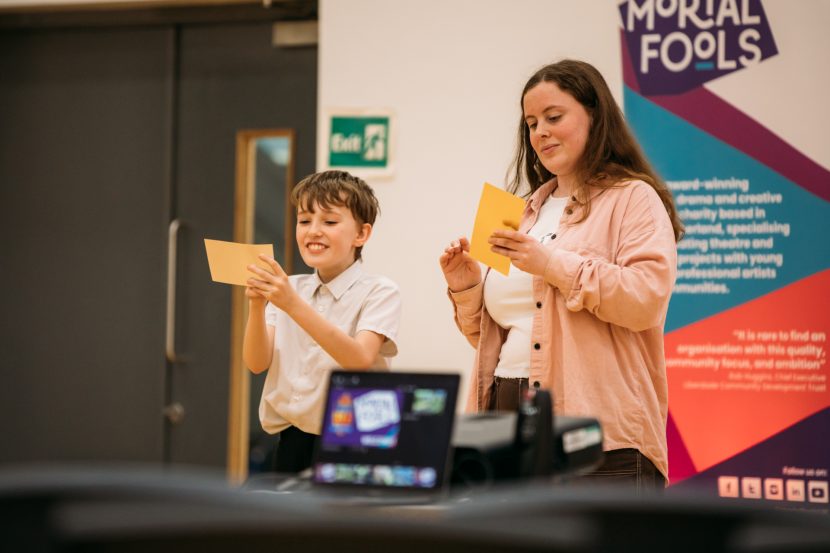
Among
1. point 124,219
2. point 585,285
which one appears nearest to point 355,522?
point 585,285

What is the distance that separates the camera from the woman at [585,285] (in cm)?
172

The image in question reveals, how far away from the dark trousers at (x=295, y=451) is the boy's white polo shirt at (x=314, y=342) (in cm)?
2

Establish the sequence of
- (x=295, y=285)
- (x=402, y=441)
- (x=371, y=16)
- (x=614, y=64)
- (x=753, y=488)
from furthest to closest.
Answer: (x=371, y=16) → (x=614, y=64) → (x=753, y=488) → (x=295, y=285) → (x=402, y=441)

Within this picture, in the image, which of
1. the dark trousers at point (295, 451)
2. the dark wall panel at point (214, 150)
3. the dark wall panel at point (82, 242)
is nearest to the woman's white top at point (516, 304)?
the dark trousers at point (295, 451)

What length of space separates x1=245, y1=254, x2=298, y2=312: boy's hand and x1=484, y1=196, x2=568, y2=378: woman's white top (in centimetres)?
45

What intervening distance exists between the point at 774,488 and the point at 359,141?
1.92 metres

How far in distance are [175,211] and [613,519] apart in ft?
11.3

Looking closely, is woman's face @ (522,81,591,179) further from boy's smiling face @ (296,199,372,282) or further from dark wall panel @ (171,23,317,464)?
dark wall panel @ (171,23,317,464)

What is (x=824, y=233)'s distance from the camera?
2.98m

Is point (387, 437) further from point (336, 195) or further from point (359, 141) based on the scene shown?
point (359, 141)

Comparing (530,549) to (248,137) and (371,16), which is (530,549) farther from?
(248,137)

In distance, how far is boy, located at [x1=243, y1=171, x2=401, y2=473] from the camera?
1.83 m

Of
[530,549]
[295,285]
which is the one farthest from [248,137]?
[530,549]

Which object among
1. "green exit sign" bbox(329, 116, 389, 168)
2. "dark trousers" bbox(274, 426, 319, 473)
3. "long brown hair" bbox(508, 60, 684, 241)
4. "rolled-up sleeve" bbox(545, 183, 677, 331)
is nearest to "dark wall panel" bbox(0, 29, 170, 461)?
"green exit sign" bbox(329, 116, 389, 168)
